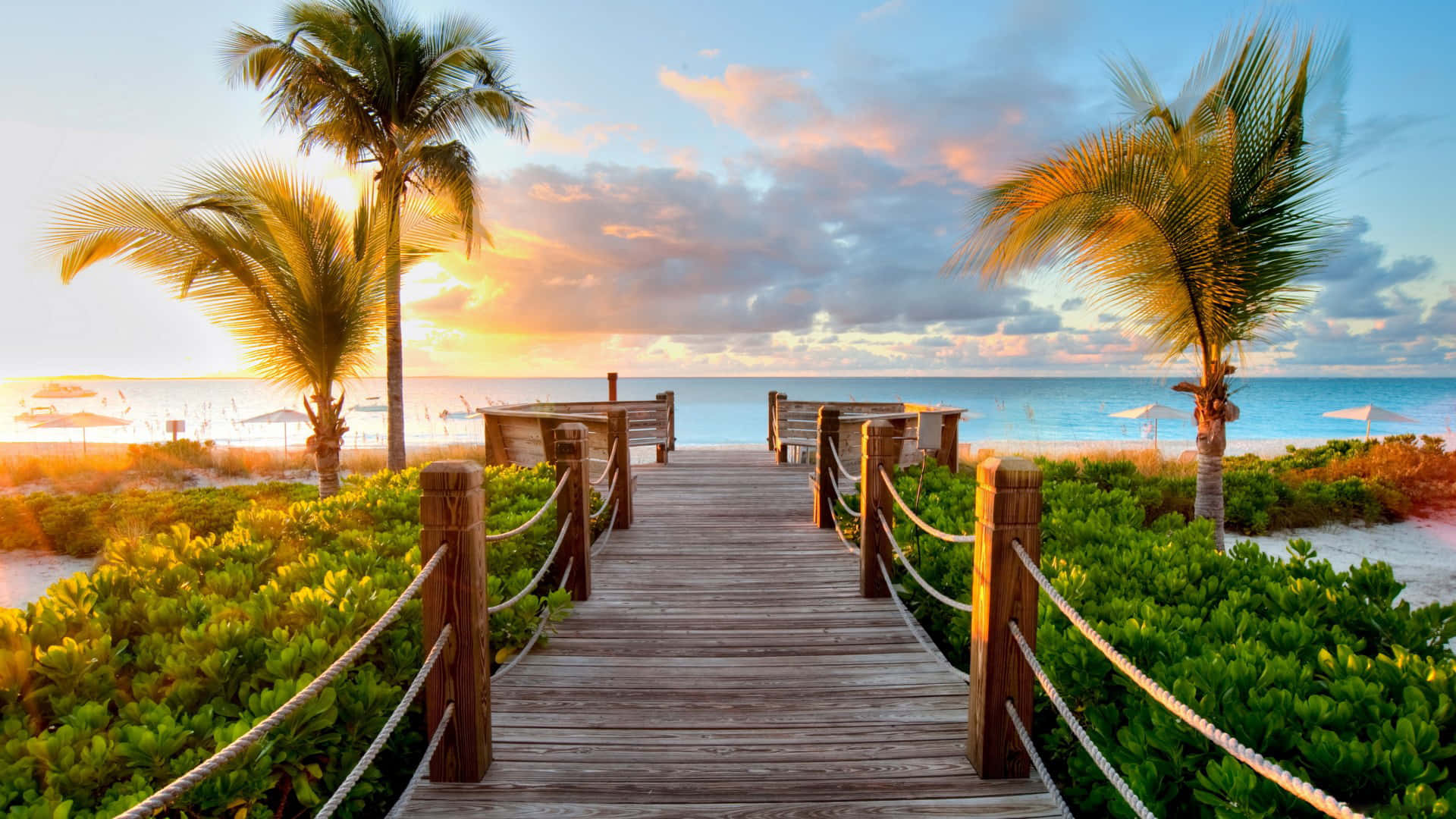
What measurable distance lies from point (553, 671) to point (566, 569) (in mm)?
1162

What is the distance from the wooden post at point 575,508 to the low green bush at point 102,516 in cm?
671

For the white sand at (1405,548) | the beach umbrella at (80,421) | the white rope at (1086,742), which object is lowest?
the white sand at (1405,548)

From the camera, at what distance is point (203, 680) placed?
2.41 metres

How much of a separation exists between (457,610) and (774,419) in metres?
10.8

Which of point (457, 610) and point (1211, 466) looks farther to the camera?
point (1211, 466)

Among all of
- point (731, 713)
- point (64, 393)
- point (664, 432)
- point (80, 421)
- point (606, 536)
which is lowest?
point (731, 713)

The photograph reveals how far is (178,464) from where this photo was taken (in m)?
16.4

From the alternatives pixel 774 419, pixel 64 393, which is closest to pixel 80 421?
pixel 64 393

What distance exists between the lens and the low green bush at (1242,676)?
171 centimetres

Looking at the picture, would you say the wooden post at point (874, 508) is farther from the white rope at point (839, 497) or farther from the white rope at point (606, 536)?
the white rope at point (606, 536)

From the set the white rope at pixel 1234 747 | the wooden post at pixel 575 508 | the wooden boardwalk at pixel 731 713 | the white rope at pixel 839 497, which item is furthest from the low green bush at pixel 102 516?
the white rope at pixel 1234 747

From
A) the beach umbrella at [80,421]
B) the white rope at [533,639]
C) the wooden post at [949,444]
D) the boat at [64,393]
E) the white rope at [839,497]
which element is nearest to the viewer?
the white rope at [533,639]

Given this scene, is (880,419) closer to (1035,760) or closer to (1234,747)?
(1035,760)

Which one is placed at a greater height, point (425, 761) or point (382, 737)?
point (382, 737)
